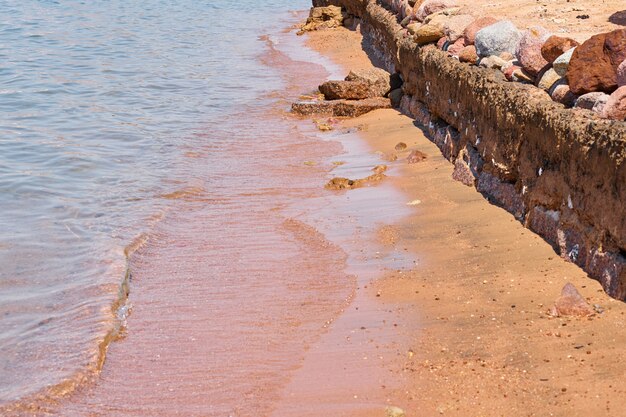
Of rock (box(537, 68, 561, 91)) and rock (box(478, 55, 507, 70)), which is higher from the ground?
rock (box(537, 68, 561, 91))

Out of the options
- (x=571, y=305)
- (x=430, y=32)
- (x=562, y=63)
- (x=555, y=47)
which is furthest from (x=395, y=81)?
(x=571, y=305)

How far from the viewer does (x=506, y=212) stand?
704cm

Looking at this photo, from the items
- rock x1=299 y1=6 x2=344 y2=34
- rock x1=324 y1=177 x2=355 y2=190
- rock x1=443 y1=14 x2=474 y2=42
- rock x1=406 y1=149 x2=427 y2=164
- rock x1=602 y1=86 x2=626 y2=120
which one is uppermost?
rock x1=602 y1=86 x2=626 y2=120

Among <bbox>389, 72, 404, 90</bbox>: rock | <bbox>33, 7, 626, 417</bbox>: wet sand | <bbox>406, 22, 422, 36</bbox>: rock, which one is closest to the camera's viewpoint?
<bbox>33, 7, 626, 417</bbox>: wet sand

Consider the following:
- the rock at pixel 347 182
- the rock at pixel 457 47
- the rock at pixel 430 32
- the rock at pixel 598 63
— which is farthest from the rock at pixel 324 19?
the rock at pixel 598 63

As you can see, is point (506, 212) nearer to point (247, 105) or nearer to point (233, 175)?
point (233, 175)

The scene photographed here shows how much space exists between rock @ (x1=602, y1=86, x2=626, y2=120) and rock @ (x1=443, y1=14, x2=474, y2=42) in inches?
177

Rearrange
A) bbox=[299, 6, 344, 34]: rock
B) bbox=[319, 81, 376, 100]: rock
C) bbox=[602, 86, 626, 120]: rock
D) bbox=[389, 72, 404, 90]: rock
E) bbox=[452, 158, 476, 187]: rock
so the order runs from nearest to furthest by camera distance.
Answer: bbox=[602, 86, 626, 120]: rock, bbox=[452, 158, 476, 187]: rock, bbox=[389, 72, 404, 90]: rock, bbox=[319, 81, 376, 100]: rock, bbox=[299, 6, 344, 34]: rock

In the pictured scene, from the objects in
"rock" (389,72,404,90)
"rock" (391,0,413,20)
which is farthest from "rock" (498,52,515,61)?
"rock" (391,0,413,20)

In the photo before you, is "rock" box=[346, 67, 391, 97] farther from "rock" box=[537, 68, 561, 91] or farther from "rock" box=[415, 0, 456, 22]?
"rock" box=[537, 68, 561, 91]

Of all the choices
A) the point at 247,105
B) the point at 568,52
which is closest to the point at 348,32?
the point at 247,105

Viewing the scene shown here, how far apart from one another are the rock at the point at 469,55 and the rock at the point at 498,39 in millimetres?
258

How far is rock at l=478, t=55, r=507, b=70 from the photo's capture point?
7.81 m

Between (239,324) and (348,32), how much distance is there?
18.6 m
